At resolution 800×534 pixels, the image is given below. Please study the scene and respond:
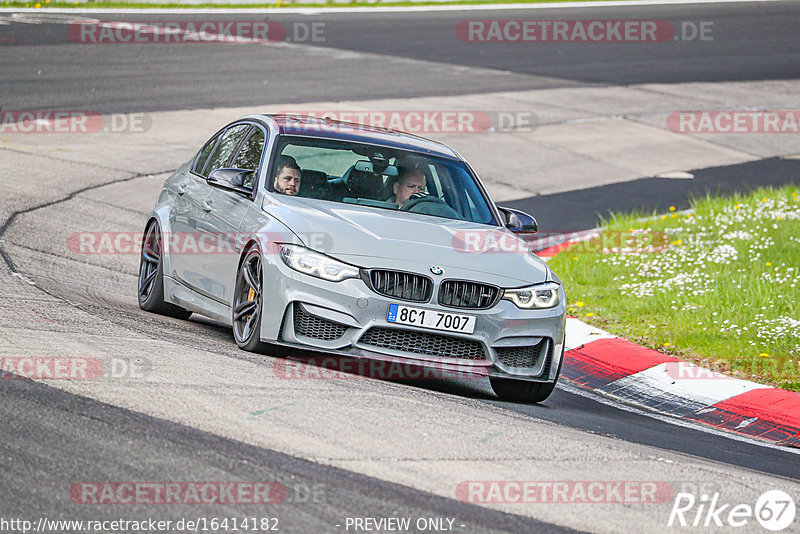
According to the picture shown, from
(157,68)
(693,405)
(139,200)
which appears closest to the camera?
(693,405)

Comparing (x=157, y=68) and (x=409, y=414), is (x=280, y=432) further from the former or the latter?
(x=157, y=68)

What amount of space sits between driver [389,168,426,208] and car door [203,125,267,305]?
3.25 ft

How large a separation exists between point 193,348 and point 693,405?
3533 millimetres

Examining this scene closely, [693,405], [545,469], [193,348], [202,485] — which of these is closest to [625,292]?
[693,405]

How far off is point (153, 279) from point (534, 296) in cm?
327

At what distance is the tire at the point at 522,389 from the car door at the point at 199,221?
198 cm

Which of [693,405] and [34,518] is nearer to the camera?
[34,518]

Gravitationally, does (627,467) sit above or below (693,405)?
above

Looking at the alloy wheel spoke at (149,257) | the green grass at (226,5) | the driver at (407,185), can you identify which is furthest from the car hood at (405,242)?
the green grass at (226,5)

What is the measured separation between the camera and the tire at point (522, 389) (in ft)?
25.0

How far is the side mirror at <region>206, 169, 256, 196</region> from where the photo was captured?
26.4 feet

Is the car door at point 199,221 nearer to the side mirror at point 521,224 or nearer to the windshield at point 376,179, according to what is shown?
the windshield at point 376,179

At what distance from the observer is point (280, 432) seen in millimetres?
5449

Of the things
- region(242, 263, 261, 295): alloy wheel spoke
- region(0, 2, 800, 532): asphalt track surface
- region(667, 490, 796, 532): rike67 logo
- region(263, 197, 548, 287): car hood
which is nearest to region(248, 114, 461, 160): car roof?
region(263, 197, 548, 287): car hood
